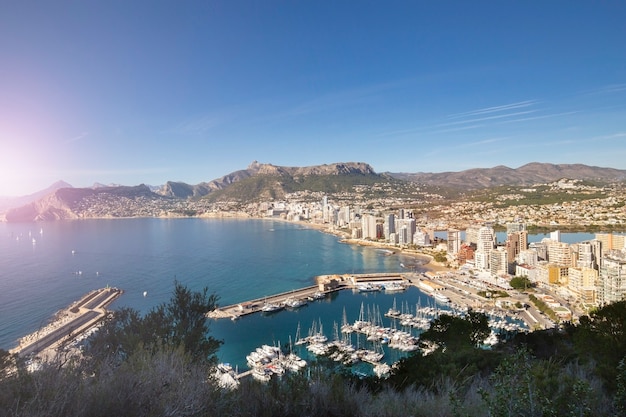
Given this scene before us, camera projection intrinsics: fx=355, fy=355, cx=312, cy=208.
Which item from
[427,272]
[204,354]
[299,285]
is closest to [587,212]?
[427,272]

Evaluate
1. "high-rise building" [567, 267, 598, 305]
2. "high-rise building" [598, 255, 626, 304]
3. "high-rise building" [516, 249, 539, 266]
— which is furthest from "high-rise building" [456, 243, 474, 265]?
"high-rise building" [598, 255, 626, 304]

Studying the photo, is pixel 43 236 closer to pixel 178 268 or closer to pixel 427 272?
pixel 178 268

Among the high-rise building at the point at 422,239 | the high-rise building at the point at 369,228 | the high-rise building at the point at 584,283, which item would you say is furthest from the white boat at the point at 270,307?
the high-rise building at the point at 369,228

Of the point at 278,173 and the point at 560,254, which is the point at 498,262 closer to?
the point at 560,254

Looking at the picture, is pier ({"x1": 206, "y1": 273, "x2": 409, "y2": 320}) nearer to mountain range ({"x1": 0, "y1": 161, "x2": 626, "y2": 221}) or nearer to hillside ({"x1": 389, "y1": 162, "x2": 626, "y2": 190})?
mountain range ({"x1": 0, "y1": 161, "x2": 626, "y2": 221})

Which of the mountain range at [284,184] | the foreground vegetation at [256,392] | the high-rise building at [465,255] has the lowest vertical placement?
the high-rise building at [465,255]

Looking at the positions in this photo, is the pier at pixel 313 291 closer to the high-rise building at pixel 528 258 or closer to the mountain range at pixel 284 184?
the high-rise building at pixel 528 258
